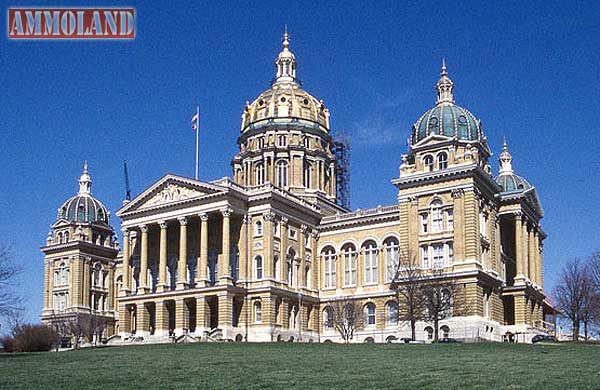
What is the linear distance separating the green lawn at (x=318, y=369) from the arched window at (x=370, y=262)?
34255 millimetres

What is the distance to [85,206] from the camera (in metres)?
113

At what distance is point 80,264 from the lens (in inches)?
4252

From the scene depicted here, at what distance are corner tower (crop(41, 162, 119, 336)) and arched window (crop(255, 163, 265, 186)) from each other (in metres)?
22.1

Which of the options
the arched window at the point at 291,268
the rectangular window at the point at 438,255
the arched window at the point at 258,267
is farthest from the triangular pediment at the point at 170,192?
the rectangular window at the point at 438,255

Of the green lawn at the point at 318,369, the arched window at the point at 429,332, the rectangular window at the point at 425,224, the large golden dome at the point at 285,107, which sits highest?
the large golden dome at the point at 285,107

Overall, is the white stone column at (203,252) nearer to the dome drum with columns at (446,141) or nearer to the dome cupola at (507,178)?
the dome drum with columns at (446,141)

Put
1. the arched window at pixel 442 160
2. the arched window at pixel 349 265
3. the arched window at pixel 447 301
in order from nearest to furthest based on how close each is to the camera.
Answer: the arched window at pixel 447 301, the arched window at pixel 442 160, the arched window at pixel 349 265

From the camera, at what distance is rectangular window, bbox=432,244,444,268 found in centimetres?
7988

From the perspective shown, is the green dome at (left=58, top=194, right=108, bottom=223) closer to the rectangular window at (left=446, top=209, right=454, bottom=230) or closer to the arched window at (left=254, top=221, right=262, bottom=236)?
the arched window at (left=254, top=221, right=262, bottom=236)

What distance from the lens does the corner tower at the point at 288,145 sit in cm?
10344

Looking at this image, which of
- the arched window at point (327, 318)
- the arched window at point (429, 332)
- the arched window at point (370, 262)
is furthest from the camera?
the arched window at point (327, 318)

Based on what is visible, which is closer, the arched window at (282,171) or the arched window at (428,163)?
the arched window at (428,163)

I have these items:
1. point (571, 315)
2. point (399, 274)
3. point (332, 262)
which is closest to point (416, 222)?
point (399, 274)

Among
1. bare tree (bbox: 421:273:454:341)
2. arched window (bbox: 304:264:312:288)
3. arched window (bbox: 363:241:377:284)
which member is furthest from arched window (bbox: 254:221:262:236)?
bare tree (bbox: 421:273:454:341)
